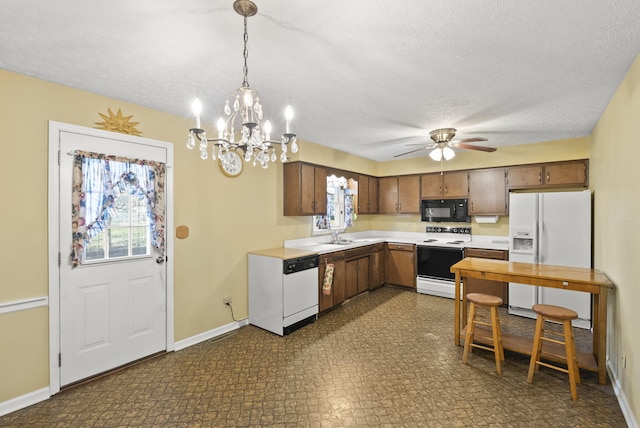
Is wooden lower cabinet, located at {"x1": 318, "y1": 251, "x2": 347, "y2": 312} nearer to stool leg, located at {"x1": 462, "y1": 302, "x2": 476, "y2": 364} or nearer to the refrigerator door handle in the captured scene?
stool leg, located at {"x1": 462, "y1": 302, "x2": 476, "y2": 364}

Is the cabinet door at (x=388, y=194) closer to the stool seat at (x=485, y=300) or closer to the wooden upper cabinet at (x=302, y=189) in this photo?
the wooden upper cabinet at (x=302, y=189)

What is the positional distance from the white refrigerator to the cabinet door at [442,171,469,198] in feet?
3.09

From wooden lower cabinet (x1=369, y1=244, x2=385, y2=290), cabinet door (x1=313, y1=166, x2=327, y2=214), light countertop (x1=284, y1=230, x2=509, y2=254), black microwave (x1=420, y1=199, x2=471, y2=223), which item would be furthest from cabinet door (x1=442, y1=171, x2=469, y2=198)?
cabinet door (x1=313, y1=166, x2=327, y2=214)

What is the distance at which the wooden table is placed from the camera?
2432 millimetres

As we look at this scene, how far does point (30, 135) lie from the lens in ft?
7.44

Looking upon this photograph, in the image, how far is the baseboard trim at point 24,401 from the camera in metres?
2.14

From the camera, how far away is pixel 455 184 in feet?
16.7

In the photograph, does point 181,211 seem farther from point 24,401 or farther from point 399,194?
point 399,194

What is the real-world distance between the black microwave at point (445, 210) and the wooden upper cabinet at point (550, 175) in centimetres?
77

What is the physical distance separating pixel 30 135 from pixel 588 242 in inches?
227

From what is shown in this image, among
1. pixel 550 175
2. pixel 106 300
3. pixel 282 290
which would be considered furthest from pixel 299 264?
pixel 550 175

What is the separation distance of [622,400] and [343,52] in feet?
10.5

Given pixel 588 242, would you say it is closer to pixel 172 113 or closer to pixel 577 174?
pixel 577 174

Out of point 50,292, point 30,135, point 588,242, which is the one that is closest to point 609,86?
point 588,242
